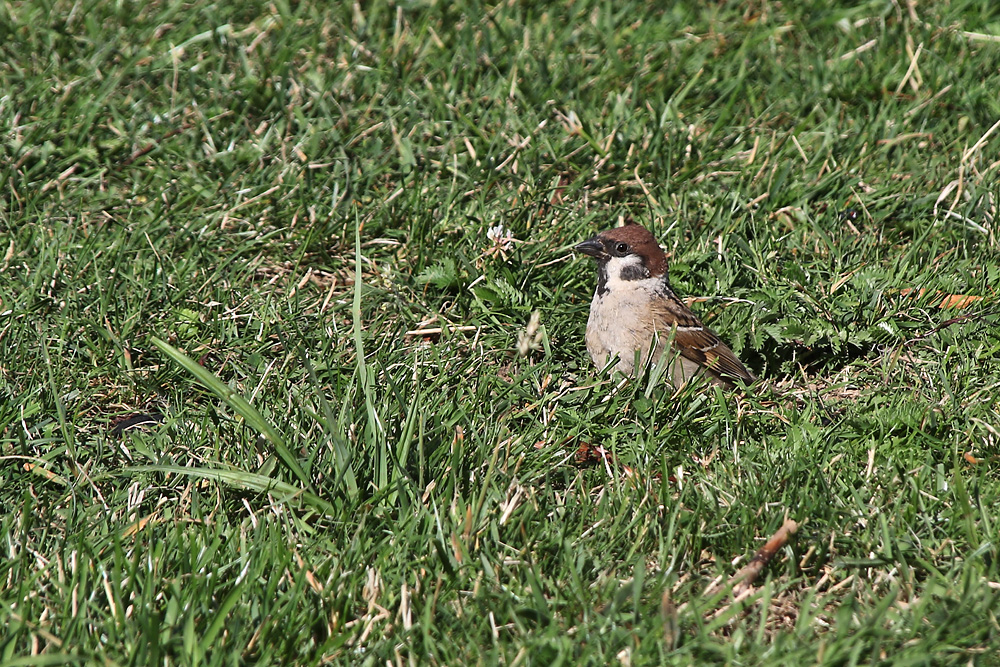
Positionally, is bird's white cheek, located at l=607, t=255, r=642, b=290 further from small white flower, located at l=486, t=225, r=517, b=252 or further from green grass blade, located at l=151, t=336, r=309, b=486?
green grass blade, located at l=151, t=336, r=309, b=486

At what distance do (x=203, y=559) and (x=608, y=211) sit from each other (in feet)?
9.61

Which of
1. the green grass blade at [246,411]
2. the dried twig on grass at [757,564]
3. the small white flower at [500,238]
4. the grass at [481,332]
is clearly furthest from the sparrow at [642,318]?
the green grass blade at [246,411]

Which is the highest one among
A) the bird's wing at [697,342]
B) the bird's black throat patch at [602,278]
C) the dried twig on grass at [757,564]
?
the dried twig on grass at [757,564]

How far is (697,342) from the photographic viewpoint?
4.69 metres

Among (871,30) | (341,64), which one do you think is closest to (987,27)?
(871,30)

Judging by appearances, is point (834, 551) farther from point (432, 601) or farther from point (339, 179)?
point (339, 179)

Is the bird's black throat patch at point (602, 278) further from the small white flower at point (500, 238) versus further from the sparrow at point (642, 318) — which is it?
the small white flower at point (500, 238)

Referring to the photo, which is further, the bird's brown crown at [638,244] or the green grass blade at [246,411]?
the bird's brown crown at [638,244]

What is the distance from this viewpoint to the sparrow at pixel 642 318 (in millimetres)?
4602

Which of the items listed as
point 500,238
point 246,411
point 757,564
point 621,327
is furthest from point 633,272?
point 246,411

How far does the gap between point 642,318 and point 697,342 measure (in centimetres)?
26

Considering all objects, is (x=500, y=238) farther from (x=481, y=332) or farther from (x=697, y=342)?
(x=697, y=342)

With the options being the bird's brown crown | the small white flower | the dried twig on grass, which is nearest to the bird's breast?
the bird's brown crown

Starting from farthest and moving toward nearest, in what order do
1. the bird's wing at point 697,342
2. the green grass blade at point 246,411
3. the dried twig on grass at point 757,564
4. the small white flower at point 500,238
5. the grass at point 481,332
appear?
the small white flower at point 500,238
the bird's wing at point 697,342
the green grass blade at point 246,411
the dried twig on grass at point 757,564
the grass at point 481,332
